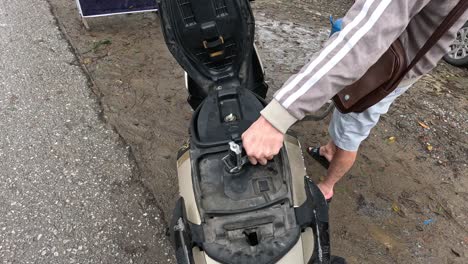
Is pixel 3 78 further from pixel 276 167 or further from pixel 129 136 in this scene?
pixel 276 167

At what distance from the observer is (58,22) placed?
4449 mm

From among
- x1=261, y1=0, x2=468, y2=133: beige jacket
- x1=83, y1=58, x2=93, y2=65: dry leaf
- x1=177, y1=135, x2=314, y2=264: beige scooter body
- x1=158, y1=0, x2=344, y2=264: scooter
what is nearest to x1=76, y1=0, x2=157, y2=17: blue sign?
x1=83, y1=58, x2=93, y2=65: dry leaf

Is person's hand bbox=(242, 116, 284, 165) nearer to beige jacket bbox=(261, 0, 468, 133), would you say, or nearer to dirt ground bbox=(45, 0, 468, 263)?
beige jacket bbox=(261, 0, 468, 133)

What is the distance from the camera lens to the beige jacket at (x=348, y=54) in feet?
3.74

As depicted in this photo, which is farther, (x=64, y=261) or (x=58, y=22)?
(x=58, y=22)

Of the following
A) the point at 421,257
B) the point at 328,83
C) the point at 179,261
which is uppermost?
the point at 328,83

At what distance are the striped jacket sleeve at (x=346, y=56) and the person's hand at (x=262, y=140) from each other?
3cm

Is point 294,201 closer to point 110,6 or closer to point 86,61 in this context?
point 86,61

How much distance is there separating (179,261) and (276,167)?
1.64 feet

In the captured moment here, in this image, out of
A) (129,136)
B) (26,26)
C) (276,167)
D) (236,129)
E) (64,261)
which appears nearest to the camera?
(276,167)

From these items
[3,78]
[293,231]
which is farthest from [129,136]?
[293,231]

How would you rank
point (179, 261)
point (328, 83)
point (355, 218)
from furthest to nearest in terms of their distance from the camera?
point (355, 218) < point (179, 261) < point (328, 83)

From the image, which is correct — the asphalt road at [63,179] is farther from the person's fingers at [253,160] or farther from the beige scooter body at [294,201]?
the person's fingers at [253,160]

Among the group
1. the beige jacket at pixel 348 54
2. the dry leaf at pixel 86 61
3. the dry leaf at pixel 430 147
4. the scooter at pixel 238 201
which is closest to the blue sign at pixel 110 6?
the dry leaf at pixel 86 61
